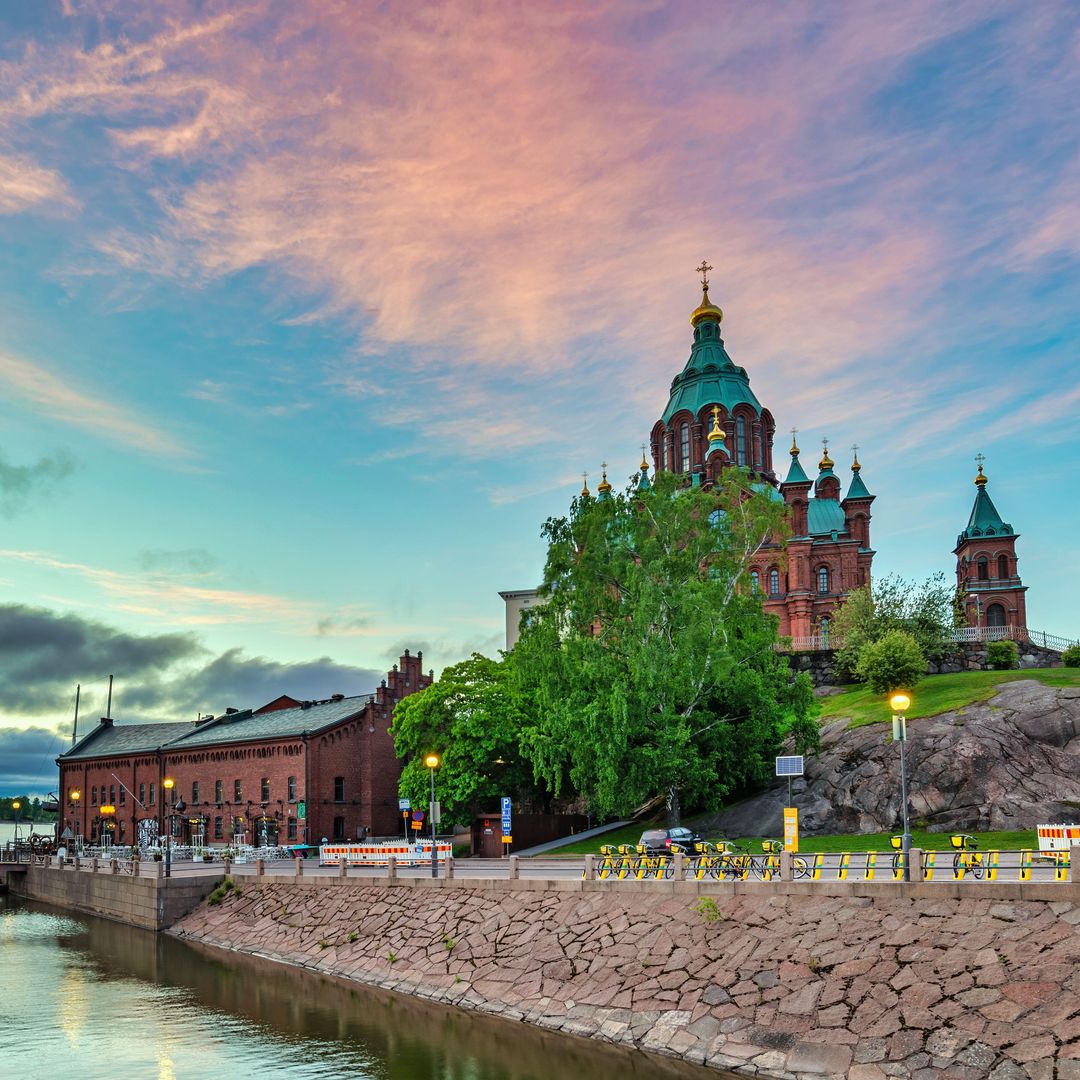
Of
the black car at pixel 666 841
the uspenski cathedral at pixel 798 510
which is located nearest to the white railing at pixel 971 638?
the uspenski cathedral at pixel 798 510

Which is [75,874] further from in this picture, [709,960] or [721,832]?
[709,960]

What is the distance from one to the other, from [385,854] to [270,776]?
2499 cm

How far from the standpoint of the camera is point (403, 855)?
152 feet

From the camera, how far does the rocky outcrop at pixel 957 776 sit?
45812mm

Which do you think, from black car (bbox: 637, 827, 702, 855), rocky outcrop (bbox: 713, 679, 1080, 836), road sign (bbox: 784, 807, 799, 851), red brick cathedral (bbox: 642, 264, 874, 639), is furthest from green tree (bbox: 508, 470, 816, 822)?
red brick cathedral (bbox: 642, 264, 874, 639)

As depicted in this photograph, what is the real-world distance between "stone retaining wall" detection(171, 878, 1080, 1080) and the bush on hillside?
34626 mm

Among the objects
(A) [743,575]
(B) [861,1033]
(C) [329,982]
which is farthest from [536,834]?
(B) [861,1033]

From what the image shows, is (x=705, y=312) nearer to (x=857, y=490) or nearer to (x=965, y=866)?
(x=857, y=490)

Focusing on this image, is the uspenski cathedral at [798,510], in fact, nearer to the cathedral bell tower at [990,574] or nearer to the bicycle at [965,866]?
the cathedral bell tower at [990,574]

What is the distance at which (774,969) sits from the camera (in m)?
24.6

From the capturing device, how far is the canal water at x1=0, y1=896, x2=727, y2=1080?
79.8 ft

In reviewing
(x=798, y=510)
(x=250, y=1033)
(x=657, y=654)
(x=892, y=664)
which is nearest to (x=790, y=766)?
(x=657, y=654)

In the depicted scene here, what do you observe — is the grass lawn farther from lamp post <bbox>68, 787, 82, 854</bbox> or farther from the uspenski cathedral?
lamp post <bbox>68, 787, 82, 854</bbox>

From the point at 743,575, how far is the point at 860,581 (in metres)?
36.5
